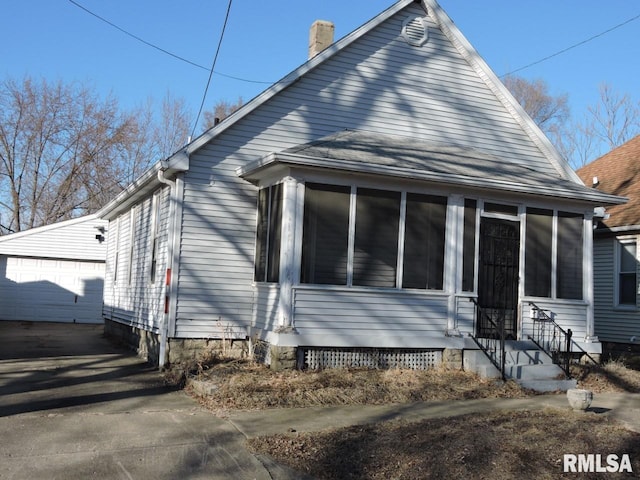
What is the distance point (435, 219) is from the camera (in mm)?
11891

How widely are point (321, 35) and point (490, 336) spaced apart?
7.61m

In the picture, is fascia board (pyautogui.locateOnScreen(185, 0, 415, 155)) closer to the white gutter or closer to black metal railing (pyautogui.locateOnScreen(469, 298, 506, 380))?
the white gutter

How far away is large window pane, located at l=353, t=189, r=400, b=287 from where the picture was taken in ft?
37.2

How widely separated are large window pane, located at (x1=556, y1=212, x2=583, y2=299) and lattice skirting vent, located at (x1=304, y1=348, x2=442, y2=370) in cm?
296

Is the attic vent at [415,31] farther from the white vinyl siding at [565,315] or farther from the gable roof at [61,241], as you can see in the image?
the gable roof at [61,241]

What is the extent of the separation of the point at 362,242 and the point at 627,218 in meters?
8.93

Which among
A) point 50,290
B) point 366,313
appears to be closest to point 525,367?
point 366,313

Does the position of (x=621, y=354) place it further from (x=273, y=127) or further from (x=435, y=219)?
(x=273, y=127)

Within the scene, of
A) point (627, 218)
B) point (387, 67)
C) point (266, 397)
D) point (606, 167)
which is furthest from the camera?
point (606, 167)

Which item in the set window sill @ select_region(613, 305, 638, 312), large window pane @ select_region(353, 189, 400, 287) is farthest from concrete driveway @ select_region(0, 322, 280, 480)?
window sill @ select_region(613, 305, 638, 312)

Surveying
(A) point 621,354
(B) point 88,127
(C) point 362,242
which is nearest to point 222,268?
(C) point 362,242

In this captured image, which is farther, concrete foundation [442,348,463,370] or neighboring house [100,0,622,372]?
concrete foundation [442,348,463,370]

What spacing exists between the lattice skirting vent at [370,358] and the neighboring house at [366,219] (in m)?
0.04

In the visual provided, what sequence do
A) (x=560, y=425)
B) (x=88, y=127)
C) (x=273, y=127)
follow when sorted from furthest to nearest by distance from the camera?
(x=88, y=127)
(x=273, y=127)
(x=560, y=425)
